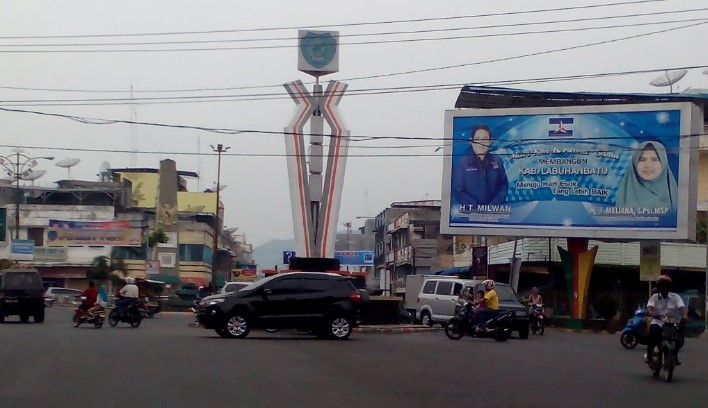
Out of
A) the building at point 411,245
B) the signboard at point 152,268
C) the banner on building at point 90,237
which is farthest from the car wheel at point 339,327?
the banner on building at point 90,237

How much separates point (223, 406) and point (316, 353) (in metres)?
8.41

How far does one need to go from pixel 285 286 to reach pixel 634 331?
8.07 meters

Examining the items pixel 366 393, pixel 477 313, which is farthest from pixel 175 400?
pixel 477 313

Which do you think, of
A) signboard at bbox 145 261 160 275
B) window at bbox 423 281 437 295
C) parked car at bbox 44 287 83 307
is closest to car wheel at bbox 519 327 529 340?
window at bbox 423 281 437 295

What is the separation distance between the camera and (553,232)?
42219 millimetres

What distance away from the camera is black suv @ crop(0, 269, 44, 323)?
112 feet

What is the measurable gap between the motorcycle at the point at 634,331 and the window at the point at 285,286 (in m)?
7.74

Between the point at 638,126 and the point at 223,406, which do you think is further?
the point at 638,126

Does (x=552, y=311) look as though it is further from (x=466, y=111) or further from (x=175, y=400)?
(x=175, y=400)

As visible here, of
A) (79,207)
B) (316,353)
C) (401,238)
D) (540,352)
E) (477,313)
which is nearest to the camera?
(316,353)

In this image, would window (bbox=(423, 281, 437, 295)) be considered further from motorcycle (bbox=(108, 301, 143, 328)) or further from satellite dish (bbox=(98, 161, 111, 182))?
satellite dish (bbox=(98, 161, 111, 182))

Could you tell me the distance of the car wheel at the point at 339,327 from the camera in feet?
80.5

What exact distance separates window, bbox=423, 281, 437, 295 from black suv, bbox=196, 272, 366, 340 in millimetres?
12450

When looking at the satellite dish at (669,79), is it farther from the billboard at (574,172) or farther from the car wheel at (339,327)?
the car wheel at (339,327)
